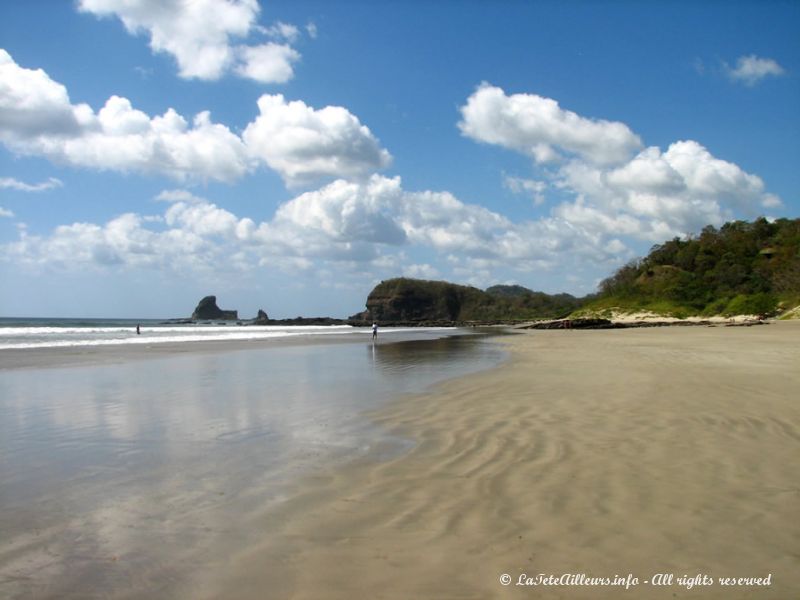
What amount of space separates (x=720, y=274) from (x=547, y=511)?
3237 inches

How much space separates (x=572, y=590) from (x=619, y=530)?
1016 mm

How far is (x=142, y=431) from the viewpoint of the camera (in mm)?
8234

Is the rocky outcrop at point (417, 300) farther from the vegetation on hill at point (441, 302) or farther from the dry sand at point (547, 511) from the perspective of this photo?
the dry sand at point (547, 511)

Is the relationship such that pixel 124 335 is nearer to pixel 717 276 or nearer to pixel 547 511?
pixel 547 511

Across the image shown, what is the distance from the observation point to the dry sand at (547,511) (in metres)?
3.62

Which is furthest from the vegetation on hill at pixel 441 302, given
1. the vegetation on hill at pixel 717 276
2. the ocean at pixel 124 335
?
the ocean at pixel 124 335

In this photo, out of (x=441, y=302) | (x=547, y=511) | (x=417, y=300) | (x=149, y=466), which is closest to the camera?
(x=547, y=511)

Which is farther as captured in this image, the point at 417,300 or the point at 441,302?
the point at 441,302

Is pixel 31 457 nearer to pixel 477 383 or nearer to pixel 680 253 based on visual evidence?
Answer: pixel 477 383

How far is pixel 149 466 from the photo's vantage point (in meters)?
6.32

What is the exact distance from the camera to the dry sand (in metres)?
3.62

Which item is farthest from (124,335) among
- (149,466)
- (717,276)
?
(717,276)

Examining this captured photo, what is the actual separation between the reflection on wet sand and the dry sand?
0.48 meters

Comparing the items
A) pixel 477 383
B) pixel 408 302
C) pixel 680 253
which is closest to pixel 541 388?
pixel 477 383
